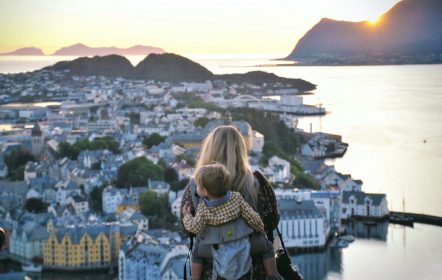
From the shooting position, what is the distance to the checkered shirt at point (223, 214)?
0.76 metres

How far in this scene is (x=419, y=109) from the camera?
18.8 meters

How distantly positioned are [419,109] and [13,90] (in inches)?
466

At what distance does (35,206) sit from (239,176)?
7.29 metres

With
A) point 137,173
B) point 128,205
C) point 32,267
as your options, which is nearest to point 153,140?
point 137,173

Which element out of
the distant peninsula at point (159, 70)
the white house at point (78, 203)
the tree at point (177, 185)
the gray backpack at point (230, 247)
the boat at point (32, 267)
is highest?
the gray backpack at point (230, 247)

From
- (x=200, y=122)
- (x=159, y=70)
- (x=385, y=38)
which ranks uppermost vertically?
(x=385, y=38)

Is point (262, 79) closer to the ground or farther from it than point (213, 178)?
closer to the ground

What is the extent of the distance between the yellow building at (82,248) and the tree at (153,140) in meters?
5.52

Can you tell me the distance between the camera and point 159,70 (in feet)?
101

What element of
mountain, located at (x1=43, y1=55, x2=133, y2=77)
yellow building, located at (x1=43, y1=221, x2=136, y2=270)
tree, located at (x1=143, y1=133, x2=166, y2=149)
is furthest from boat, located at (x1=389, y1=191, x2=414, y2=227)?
mountain, located at (x1=43, y1=55, x2=133, y2=77)

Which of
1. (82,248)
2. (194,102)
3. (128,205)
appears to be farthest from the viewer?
(194,102)

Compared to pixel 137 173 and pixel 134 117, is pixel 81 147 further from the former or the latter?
pixel 134 117

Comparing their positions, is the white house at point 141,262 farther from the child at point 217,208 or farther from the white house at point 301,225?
the child at point 217,208

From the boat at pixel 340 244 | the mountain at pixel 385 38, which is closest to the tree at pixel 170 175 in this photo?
the boat at pixel 340 244
